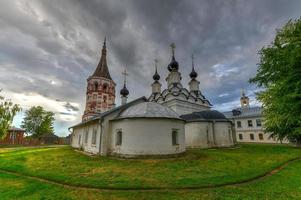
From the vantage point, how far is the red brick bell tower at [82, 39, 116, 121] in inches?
1611

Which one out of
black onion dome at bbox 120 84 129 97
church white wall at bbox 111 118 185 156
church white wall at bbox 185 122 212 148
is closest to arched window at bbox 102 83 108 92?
black onion dome at bbox 120 84 129 97

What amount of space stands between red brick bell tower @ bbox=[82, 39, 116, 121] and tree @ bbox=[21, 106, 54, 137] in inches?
478

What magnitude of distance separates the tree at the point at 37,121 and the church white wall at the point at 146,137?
134ft

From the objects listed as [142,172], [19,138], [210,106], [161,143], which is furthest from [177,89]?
[19,138]

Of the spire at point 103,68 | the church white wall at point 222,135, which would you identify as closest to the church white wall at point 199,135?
the church white wall at point 222,135

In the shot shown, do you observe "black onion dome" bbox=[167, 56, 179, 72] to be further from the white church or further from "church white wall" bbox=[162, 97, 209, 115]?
"church white wall" bbox=[162, 97, 209, 115]

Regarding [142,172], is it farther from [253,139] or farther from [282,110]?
[253,139]

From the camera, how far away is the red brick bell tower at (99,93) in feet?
134

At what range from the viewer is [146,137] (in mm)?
12438

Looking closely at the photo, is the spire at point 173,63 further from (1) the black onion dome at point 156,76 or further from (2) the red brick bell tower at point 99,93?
(2) the red brick bell tower at point 99,93

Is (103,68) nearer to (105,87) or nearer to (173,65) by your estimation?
(105,87)

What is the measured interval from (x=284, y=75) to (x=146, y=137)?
11.0m

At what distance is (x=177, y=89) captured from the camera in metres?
28.7

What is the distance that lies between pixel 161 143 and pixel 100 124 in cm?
561
